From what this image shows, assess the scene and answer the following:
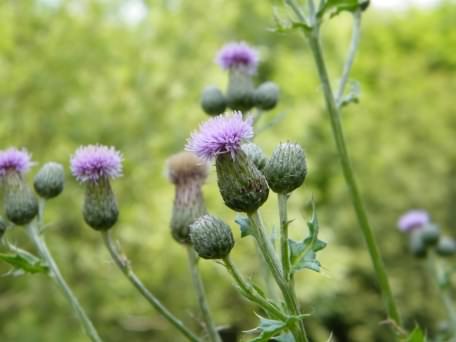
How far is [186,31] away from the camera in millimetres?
11039

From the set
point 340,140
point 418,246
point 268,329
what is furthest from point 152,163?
point 268,329

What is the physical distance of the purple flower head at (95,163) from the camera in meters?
2.03

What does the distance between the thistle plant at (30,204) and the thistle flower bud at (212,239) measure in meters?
0.48

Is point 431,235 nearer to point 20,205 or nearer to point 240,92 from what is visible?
point 240,92

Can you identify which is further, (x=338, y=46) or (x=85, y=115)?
(x=338, y=46)

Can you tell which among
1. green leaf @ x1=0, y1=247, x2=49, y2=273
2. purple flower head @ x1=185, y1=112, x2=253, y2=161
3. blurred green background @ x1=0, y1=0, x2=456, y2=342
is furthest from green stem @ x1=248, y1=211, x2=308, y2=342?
blurred green background @ x1=0, y1=0, x2=456, y2=342

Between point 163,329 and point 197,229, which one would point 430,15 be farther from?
point 197,229

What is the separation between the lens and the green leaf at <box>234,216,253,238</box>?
1594 mm

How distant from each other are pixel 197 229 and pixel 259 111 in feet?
3.98

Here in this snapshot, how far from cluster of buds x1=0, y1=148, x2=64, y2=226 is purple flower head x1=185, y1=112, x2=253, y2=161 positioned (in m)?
0.73

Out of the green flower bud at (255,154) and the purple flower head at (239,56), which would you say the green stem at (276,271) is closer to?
the green flower bud at (255,154)

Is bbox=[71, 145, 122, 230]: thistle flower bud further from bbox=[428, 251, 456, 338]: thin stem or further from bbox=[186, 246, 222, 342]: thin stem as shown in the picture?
bbox=[428, 251, 456, 338]: thin stem

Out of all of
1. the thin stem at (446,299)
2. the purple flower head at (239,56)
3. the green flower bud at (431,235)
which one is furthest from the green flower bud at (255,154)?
the green flower bud at (431,235)

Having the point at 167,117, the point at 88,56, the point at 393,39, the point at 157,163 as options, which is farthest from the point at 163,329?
the point at 393,39
